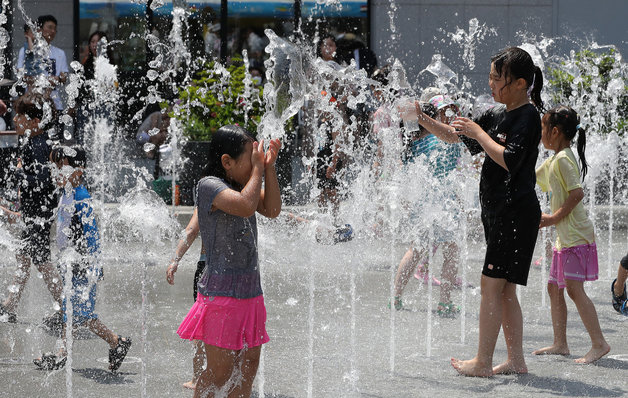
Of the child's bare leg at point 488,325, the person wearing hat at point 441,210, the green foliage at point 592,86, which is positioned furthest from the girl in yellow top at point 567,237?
the green foliage at point 592,86

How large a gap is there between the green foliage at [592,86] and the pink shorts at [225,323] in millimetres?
9526

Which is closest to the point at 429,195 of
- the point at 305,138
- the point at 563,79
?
the point at 305,138

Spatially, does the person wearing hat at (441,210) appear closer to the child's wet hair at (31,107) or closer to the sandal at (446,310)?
the sandal at (446,310)

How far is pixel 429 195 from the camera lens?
6195mm

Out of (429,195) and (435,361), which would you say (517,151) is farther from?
(429,195)

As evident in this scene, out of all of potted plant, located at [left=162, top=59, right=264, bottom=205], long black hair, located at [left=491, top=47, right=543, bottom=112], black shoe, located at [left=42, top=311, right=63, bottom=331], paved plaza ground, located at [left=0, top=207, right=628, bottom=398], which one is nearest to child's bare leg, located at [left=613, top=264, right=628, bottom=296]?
paved plaza ground, located at [left=0, top=207, right=628, bottom=398]

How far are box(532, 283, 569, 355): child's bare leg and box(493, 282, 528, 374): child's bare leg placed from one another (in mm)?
487

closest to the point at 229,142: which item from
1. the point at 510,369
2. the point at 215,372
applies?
the point at 215,372

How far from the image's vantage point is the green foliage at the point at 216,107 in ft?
37.2

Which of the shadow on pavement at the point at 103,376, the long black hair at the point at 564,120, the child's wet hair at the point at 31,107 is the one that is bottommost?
the shadow on pavement at the point at 103,376

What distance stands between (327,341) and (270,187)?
6.59 ft

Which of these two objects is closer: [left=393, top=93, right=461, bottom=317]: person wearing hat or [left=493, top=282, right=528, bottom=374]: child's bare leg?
[left=493, top=282, right=528, bottom=374]: child's bare leg

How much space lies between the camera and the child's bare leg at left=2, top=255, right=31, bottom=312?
19.6 feet

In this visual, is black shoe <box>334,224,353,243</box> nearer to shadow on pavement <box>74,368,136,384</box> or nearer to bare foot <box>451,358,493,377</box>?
bare foot <box>451,358,493,377</box>
